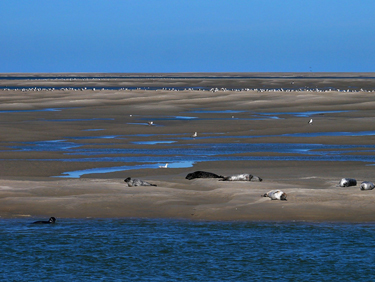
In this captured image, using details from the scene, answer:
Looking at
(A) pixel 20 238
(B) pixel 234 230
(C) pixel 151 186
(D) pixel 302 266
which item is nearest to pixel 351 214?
(B) pixel 234 230

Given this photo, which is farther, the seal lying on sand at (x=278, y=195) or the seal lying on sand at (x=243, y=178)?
the seal lying on sand at (x=243, y=178)

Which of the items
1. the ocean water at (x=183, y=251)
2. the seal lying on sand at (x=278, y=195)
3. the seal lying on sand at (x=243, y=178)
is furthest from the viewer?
the seal lying on sand at (x=243, y=178)

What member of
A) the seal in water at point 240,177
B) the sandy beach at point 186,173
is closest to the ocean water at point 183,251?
the sandy beach at point 186,173

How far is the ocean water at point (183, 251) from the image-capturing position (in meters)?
9.38

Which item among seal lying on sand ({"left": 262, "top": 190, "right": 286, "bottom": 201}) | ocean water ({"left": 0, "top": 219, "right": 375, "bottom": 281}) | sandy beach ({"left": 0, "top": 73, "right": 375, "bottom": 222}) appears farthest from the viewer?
seal lying on sand ({"left": 262, "top": 190, "right": 286, "bottom": 201})

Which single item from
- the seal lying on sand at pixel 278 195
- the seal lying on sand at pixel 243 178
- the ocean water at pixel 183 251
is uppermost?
the seal lying on sand at pixel 243 178

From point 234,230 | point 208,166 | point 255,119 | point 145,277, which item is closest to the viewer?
point 145,277

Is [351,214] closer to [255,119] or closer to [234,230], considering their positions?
[234,230]

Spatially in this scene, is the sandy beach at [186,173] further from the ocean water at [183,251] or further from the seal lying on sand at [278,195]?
the ocean water at [183,251]

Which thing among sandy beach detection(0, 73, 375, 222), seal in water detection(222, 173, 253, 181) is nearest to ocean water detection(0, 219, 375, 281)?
sandy beach detection(0, 73, 375, 222)

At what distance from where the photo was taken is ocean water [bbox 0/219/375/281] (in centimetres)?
938

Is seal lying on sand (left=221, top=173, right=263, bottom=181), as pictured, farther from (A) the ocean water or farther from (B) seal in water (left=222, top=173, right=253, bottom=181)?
A: (A) the ocean water

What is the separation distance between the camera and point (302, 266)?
968cm

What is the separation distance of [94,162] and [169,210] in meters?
7.59
